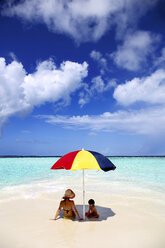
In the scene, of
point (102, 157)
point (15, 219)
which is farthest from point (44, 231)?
point (102, 157)

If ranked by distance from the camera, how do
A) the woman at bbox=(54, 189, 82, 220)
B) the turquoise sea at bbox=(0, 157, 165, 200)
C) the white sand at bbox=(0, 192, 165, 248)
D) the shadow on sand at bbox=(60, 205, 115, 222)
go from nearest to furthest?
the white sand at bbox=(0, 192, 165, 248), the woman at bbox=(54, 189, 82, 220), the shadow on sand at bbox=(60, 205, 115, 222), the turquoise sea at bbox=(0, 157, 165, 200)

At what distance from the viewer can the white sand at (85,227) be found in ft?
15.6

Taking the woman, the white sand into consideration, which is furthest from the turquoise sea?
the woman

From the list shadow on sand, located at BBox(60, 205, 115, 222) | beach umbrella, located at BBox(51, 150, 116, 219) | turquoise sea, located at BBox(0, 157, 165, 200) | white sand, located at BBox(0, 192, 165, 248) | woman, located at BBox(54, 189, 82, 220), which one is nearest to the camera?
white sand, located at BBox(0, 192, 165, 248)

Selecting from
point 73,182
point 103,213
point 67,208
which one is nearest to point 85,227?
point 67,208

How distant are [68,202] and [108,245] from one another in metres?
1.95

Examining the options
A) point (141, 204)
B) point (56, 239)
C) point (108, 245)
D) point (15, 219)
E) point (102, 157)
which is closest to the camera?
point (108, 245)

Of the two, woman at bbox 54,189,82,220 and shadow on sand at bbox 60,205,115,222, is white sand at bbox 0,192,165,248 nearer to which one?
shadow on sand at bbox 60,205,115,222

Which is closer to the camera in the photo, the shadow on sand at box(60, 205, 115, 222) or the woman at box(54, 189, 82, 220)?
the woman at box(54, 189, 82, 220)

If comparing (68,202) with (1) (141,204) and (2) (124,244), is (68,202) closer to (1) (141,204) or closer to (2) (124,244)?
(2) (124,244)

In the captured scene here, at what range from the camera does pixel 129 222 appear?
6.22 metres

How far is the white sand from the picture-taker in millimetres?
4766

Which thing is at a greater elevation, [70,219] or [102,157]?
[102,157]

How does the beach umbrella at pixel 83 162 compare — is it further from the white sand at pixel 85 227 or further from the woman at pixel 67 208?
the white sand at pixel 85 227
